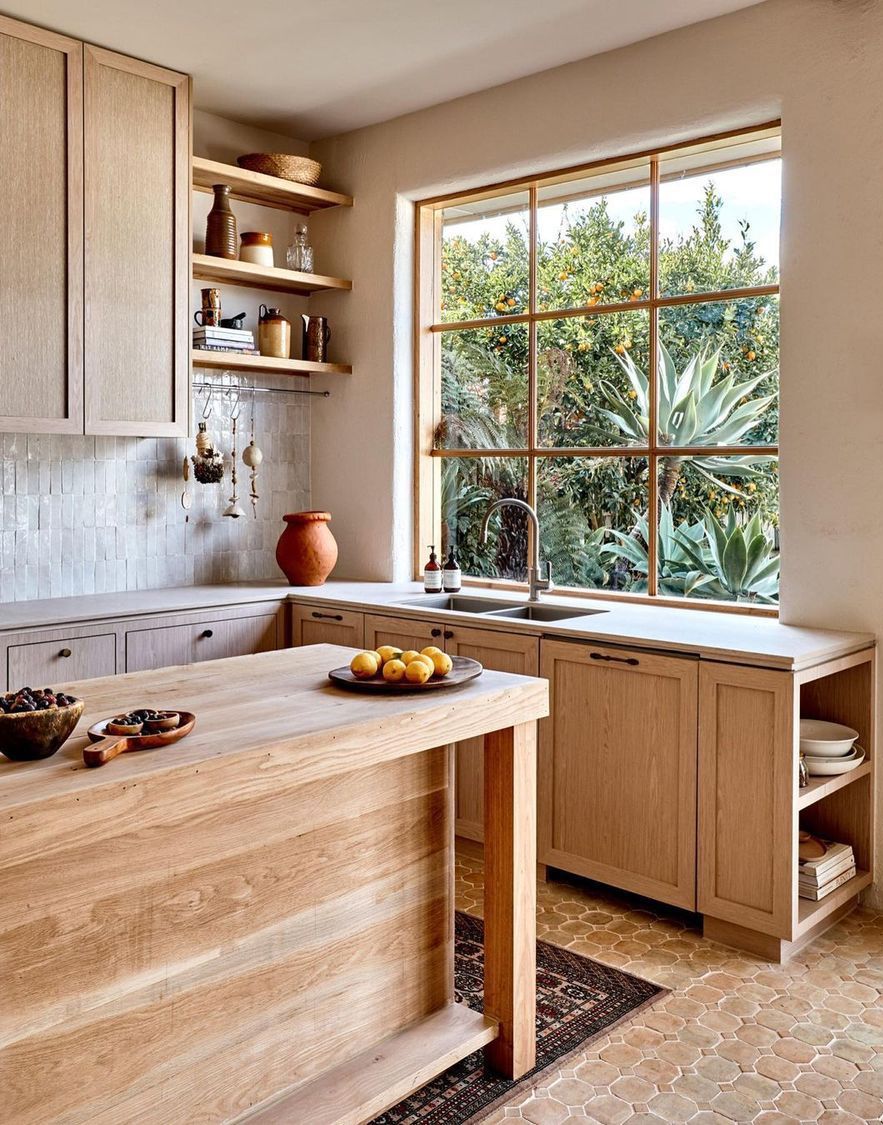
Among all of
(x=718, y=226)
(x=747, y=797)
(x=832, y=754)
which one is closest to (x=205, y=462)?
(x=718, y=226)

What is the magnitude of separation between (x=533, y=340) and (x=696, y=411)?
819 millimetres

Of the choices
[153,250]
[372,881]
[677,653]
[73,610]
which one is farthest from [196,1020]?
[153,250]

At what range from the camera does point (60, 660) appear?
11.7 feet

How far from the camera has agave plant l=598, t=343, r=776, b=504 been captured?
374cm

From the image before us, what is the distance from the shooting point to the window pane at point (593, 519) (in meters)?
4.05

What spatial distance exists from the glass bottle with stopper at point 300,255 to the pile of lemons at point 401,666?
284 cm

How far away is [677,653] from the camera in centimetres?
314

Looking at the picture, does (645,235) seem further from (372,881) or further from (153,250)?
(372,881)

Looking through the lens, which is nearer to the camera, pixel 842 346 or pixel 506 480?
pixel 842 346

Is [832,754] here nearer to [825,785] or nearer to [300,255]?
[825,785]

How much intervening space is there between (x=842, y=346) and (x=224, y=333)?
2.46m

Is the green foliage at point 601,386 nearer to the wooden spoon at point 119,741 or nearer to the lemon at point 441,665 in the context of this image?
the lemon at point 441,665

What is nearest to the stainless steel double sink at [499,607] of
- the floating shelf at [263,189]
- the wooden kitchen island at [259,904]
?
the wooden kitchen island at [259,904]

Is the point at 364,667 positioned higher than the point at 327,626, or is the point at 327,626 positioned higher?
the point at 364,667
